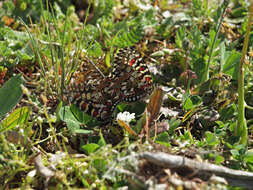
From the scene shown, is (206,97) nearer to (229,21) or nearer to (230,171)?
(230,171)

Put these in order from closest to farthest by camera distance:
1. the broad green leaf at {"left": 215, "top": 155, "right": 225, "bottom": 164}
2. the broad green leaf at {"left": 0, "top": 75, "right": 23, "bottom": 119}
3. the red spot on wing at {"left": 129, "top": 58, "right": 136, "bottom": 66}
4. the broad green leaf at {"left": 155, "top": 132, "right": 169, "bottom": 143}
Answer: the broad green leaf at {"left": 215, "top": 155, "right": 225, "bottom": 164} → the broad green leaf at {"left": 155, "top": 132, "right": 169, "bottom": 143} → the broad green leaf at {"left": 0, "top": 75, "right": 23, "bottom": 119} → the red spot on wing at {"left": 129, "top": 58, "right": 136, "bottom": 66}

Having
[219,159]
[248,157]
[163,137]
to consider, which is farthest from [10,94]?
[248,157]

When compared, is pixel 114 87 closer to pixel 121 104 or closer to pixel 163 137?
pixel 121 104

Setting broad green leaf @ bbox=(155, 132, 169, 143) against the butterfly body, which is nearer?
broad green leaf @ bbox=(155, 132, 169, 143)

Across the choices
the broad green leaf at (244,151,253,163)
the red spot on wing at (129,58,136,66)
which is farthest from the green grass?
the red spot on wing at (129,58,136,66)

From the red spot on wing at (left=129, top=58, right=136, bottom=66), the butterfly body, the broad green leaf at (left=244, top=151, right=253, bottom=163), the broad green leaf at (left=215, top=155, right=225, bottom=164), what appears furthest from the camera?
the red spot on wing at (left=129, top=58, right=136, bottom=66)

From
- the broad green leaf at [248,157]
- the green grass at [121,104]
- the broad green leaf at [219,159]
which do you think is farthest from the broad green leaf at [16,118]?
the broad green leaf at [248,157]

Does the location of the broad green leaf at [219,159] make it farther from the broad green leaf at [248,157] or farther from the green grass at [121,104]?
the broad green leaf at [248,157]

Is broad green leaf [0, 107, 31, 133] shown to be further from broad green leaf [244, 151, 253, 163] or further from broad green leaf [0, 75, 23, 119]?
broad green leaf [244, 151, 253, 163]
